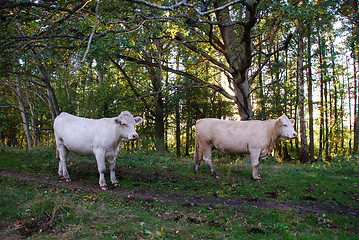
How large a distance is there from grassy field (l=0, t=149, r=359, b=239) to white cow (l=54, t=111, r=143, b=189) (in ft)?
2.51

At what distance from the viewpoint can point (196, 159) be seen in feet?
34.0

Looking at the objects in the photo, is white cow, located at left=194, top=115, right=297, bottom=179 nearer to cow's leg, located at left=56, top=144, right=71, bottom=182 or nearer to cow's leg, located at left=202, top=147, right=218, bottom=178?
cow's leg, located at left=202, top=147, right=218, bottom=178

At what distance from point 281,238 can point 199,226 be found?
1613 millimetres

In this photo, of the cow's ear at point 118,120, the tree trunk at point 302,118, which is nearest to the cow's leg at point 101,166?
the cow's ear at point 118,120

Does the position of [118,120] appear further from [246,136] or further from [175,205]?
[246,136]

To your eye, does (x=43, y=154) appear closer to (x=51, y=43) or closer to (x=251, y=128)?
(x=51, y=43)

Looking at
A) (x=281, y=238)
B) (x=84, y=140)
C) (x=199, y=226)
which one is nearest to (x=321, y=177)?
(x=281, y=238)

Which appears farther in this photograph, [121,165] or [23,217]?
[121,165]

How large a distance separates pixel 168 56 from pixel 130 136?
14.9 m

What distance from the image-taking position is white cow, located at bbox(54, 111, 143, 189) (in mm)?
8367

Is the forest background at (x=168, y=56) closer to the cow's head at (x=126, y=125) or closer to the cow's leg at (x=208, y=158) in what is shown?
the cow's head at (x=126, y=125)

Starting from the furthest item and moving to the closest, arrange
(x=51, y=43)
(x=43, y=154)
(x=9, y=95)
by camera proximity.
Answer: (x=9, y=95)
(x=43, y=154)
(x=51, y=43)

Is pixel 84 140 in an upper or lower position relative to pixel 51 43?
lower

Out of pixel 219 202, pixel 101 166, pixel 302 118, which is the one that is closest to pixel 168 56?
pixel 302 118
